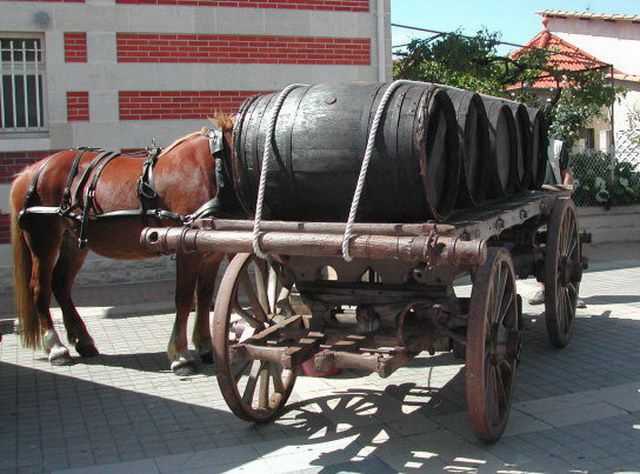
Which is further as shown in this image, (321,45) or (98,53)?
(321,45)

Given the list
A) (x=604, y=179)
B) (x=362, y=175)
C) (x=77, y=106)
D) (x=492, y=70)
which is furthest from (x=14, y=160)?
(x=604, y=179)

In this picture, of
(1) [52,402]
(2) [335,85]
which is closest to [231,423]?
(1) [52,402]

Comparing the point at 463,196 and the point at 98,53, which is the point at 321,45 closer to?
the point at 98,53

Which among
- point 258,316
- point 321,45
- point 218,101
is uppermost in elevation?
point 321,45

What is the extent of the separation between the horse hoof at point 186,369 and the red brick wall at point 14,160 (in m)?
4.70

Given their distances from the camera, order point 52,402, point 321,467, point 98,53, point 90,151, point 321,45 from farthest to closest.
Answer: point 321,45
point 98,53
point 90,151
point 52,402
point 321,467

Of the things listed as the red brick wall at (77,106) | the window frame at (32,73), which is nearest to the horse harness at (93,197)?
the red brick wall at (77,106)

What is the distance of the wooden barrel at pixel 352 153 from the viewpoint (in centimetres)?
420

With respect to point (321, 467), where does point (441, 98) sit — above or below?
above

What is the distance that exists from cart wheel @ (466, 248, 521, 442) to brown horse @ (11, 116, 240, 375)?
235cm

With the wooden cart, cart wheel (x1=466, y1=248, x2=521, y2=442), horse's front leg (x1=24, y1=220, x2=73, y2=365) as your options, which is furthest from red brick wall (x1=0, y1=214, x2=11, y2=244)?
cart wheel (x1=466, y1=248, x2=521, y2=442)

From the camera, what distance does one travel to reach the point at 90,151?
6.97 m

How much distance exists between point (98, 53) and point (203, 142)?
4.49 m

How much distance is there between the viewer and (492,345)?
451cm
